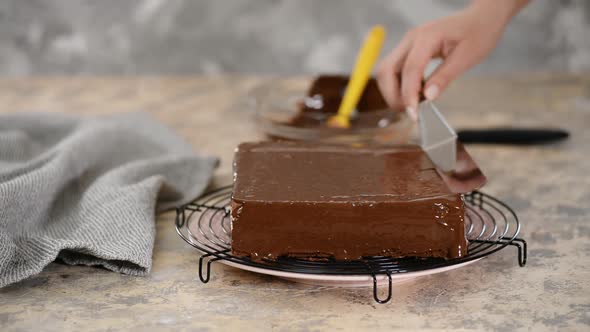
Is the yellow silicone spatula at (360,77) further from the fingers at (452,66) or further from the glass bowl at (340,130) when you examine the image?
the fingers at (452,66)

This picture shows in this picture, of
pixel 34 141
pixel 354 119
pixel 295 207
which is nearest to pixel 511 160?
pixel 354 119

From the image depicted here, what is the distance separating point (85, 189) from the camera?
4.92 ft

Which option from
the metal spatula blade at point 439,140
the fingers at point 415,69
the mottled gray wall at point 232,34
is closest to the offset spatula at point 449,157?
the metal spatula blade at point 439,140

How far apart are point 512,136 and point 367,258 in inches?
34.8

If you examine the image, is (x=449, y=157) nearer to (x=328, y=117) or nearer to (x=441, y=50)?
(x=441, y=50)

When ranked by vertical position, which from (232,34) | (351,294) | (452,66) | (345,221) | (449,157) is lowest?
(351,294)

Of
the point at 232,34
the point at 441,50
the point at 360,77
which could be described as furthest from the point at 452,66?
the point at 232,34

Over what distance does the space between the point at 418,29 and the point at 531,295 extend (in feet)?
2.32

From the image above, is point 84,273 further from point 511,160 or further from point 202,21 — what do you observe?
point 202,21

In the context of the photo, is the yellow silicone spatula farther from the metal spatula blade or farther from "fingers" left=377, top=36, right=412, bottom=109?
the metal spatula blade

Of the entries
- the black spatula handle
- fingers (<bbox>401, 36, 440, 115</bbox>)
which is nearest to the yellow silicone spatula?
fingers (<bbox>401, 36, 440, 115</bbox>)

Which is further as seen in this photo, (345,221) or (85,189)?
(85,189)

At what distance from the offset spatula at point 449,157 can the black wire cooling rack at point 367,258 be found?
0.06 metres

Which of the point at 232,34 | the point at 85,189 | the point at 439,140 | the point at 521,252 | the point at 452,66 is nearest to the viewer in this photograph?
the point at 521,252
